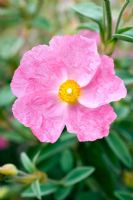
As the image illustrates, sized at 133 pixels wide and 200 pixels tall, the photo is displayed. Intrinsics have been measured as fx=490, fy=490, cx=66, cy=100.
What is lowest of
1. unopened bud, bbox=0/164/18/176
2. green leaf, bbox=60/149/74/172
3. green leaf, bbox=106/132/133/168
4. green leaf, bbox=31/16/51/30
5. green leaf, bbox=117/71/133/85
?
green leaf, bbox=60/149/74/172

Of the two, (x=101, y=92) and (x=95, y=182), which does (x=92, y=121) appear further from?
(x=95, y=182)

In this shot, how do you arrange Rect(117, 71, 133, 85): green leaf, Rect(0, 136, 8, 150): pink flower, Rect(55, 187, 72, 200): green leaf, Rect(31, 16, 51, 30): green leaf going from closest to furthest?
Rect(117, 71, 133, 85): green leaf → Rect(55, 187, 72, 200): green leaf → Rect(31, 16, 51, 30): green leaf → Rect(0, 136, 8, 150): pink flower

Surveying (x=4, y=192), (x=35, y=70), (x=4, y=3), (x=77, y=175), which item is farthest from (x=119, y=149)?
(x=4, y=3)

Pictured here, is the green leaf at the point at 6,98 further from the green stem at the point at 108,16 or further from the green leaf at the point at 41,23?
the green stem at the point at 108,16

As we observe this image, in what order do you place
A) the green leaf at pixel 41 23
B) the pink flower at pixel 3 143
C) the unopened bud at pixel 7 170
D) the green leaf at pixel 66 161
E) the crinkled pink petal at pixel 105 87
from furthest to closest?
the pink flower at pixel 3 143
the green leaf at pixel 41 23
the green leaf at pixel 66 161
the unopened bud at pixel 7 170
the crinkled pink petal at pixel 105 87

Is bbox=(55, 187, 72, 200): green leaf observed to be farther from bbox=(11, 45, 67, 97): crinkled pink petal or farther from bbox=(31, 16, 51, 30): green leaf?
bbox=(31, 16, 51, 30): green leaf

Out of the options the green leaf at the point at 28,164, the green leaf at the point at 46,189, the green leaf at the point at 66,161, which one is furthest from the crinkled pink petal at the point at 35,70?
the green leaf at the point at 66,161

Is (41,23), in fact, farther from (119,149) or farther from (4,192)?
(4,192)

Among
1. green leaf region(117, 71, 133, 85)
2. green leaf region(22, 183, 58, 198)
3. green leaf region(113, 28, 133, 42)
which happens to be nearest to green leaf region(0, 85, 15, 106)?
green leaf region(22, 183, 58, 198)
